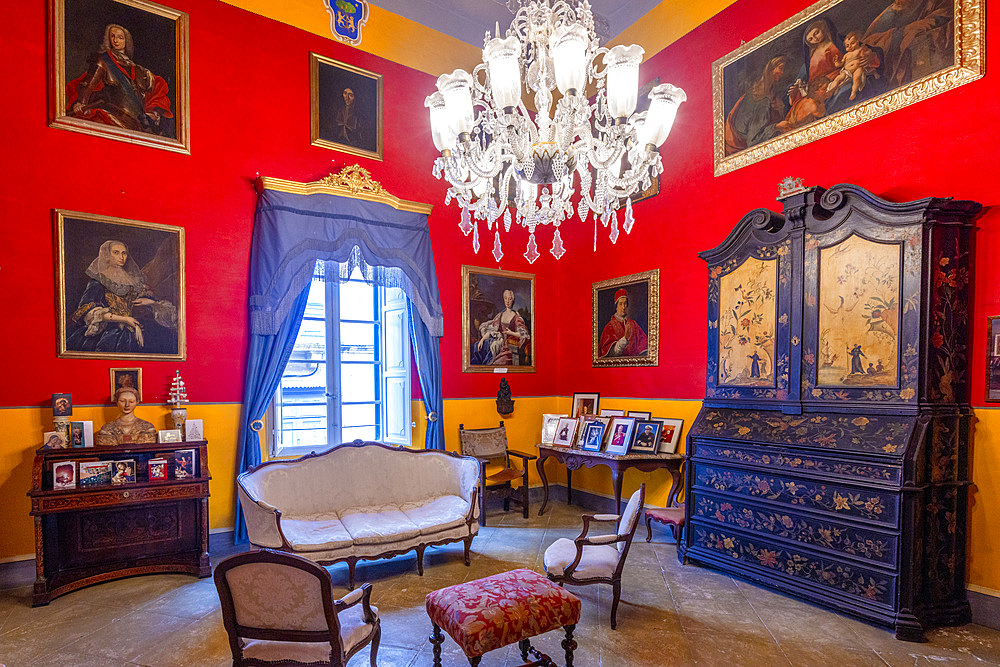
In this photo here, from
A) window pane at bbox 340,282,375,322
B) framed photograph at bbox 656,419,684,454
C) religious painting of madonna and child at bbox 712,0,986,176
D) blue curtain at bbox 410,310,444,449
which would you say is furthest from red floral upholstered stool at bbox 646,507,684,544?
window pane at bbox 340,282,375,322

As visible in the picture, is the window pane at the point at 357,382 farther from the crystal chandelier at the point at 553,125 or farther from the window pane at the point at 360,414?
the crystal chandelier at the point at 553,125

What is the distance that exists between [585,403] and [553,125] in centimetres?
442

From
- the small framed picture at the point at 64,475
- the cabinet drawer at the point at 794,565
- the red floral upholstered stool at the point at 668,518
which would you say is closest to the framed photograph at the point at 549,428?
the red floral upholstered stool at the point at 668,518

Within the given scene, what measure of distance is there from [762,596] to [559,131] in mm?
3904

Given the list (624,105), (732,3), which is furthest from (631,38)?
(624,105)

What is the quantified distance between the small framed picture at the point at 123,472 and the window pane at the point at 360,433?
2169 millimetres

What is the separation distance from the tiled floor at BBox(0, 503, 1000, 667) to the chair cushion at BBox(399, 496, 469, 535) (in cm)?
42

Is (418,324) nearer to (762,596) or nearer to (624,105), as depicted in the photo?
(624,105)

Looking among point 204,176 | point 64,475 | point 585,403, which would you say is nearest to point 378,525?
point 64,475

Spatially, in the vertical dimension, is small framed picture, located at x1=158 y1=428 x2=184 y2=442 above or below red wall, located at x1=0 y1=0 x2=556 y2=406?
below

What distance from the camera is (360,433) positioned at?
642cm

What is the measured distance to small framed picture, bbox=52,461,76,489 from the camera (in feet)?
14.0

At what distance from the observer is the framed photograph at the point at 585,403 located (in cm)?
705

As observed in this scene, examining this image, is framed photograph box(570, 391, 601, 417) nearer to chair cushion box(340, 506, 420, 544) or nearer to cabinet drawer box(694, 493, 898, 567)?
cabinet drawer box(694, 493, 898, 567)
